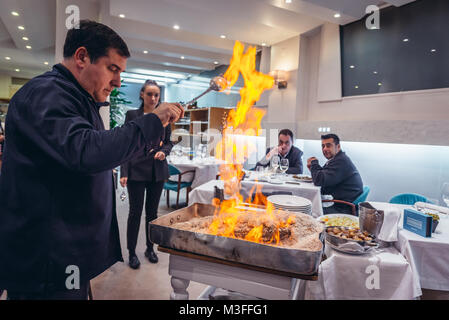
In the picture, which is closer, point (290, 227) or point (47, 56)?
point (290, 227)

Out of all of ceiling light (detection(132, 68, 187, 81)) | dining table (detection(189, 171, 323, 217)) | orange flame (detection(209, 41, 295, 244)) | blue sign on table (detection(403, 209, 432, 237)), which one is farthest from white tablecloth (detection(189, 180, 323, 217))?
ceiling light (detection(132, 68, 187, 81))

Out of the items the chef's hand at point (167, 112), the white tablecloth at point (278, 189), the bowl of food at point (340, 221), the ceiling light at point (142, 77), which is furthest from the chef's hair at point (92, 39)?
the ceiling light at point (142, 77)

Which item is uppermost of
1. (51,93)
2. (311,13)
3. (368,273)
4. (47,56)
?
(47,56)

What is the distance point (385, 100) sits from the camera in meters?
4.50

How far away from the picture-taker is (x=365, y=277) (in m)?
1.40

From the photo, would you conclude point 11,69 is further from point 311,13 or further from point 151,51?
point 311,13

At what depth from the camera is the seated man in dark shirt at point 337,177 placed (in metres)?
3.32

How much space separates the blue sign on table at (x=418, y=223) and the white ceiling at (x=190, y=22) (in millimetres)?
3740

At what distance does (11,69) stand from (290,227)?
1654cm

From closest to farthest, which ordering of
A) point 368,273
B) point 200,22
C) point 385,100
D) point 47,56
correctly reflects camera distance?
1. point 368,273
2. point 385,100
3. point 200,22
4. point 47,56

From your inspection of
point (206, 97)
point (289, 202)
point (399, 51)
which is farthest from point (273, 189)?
point (206, 97)
